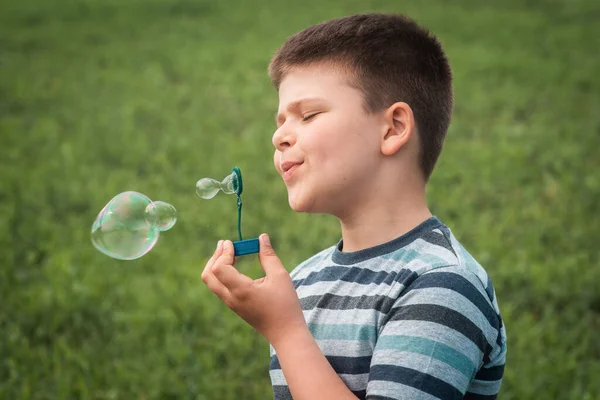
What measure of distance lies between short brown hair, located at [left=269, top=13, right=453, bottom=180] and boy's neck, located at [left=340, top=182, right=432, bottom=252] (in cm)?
13

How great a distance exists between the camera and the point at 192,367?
3588 mm

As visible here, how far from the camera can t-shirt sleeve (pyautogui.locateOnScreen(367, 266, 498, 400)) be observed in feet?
5.31

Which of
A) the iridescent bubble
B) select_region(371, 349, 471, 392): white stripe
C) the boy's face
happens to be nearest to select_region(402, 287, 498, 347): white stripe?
select_region(371, 349, 471, 392): white stripe

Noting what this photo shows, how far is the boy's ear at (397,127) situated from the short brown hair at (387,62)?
29 mm

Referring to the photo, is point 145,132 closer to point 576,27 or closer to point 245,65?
point 245,65

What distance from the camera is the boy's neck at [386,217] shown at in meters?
1.92

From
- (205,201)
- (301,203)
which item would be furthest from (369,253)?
(205,201)

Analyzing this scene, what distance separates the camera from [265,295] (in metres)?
1.79

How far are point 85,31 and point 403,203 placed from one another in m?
10.9

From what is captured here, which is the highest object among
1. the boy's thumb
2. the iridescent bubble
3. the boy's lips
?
the boy's lips

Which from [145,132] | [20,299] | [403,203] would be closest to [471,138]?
[145,132]

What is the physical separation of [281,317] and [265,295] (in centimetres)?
6

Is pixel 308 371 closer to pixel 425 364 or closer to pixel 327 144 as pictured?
pixel 425 364

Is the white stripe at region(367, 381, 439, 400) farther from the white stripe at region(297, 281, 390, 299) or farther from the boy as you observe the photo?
the white stripe at region(297, 281, 390, 299)
